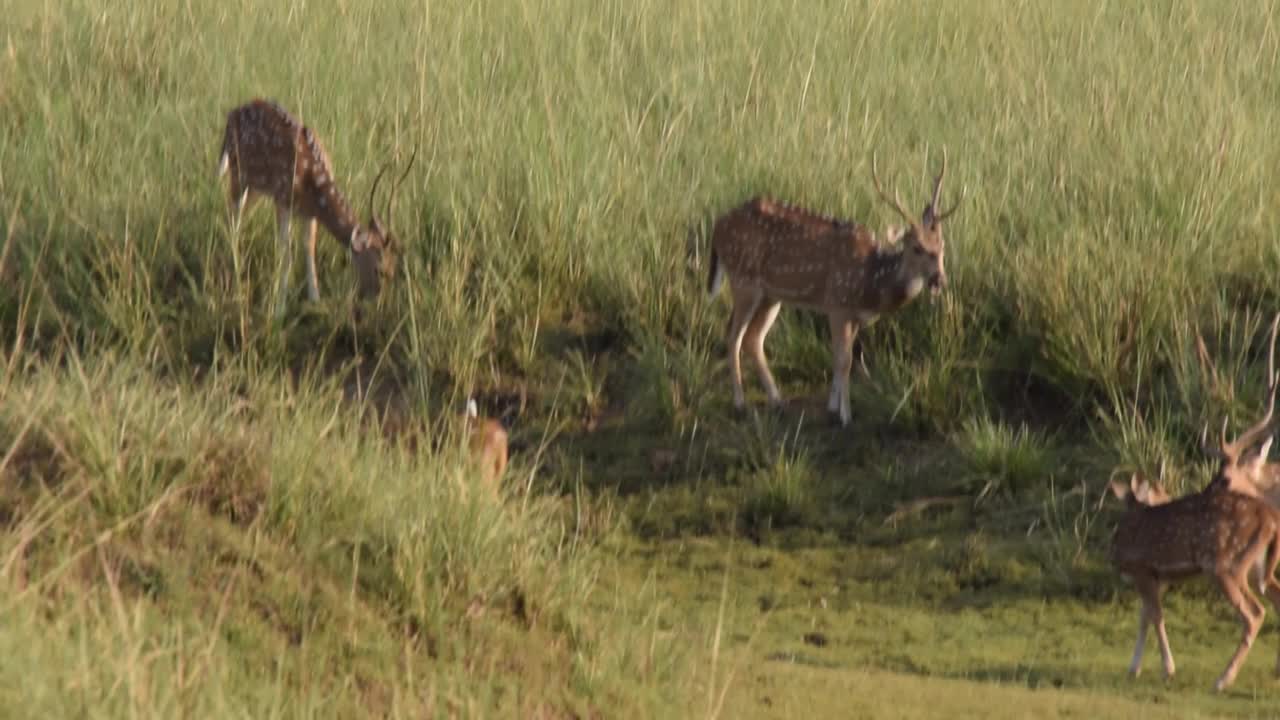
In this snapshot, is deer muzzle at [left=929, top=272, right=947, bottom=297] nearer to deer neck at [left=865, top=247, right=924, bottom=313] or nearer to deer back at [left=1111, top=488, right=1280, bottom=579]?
deer neck at [left=865, top=247, right=924, bottom=313]

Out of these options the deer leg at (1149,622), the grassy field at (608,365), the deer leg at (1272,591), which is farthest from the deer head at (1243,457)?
the grassy field at (608,365)

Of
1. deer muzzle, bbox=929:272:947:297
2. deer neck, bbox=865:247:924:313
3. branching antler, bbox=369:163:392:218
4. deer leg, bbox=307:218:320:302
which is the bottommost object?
deer leg, bbox=307:218:320:302

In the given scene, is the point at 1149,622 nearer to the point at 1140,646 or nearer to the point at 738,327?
the point at 1140,646

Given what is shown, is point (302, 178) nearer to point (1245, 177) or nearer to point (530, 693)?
point (1245, 177)

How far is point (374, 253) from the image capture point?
32.7ft

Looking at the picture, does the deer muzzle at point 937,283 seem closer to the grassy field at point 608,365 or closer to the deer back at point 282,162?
the grassy field at point 608,365

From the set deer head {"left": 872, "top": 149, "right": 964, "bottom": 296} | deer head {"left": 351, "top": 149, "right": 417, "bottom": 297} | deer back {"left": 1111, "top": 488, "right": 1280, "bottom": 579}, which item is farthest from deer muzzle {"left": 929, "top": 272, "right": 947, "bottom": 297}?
deer head {"left": 351, "top": 149, "right": 417, "bottom": 297}

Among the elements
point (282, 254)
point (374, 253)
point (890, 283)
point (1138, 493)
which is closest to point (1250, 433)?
point (1138, 493)

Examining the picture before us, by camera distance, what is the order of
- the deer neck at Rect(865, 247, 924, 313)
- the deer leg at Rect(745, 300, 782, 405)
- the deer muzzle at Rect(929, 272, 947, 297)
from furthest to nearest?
the deer leg at Rect(745, 300, 782, 405)
the deer neck at Rect(865, 247, 924, 313)
the deer muzzle at Rect(929, 272, 947, 297)

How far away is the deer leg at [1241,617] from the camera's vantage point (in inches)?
283

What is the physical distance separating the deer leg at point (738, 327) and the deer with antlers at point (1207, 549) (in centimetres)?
226

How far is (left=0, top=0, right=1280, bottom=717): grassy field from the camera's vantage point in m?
5.97

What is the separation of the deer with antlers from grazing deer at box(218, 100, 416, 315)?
3.84 meters

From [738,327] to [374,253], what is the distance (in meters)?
1.68
